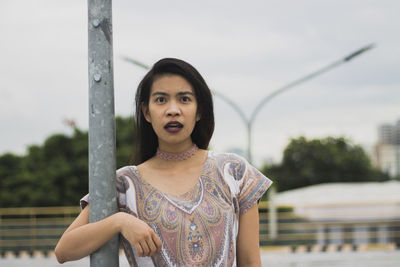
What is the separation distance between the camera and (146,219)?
1.86 metres

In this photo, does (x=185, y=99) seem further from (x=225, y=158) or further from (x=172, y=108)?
(x=225, y=158)

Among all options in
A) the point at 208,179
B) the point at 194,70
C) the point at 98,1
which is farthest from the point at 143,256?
the point at 98,1

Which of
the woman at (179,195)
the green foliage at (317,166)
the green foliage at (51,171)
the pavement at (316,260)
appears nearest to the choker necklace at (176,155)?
the woman at (179,195)

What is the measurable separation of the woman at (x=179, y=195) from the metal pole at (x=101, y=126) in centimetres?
5

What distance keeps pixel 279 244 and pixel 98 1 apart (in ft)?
57.3

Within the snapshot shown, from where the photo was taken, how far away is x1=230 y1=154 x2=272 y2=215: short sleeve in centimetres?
195

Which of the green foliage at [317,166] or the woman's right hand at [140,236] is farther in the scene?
the green foliage at [317,166]

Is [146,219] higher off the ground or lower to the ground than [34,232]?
higher

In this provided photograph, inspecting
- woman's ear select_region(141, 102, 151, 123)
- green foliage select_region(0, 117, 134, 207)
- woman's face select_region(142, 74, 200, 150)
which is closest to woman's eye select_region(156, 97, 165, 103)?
woman's face select_region(142, 74, 200, 150)

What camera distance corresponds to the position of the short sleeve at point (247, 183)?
6.39ft

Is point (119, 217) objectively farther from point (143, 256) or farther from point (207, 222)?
point (207, 222)

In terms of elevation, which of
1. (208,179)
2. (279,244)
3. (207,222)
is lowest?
(279,244)

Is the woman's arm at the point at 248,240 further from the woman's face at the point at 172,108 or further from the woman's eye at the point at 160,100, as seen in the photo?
the woman's eye at the point at 160,100

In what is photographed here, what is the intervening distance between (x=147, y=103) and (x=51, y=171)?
3262cm
